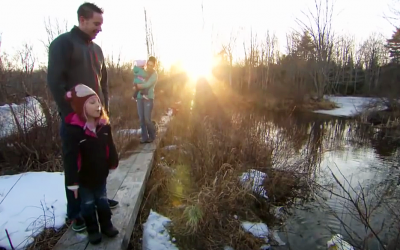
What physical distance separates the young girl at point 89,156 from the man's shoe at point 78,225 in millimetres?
150

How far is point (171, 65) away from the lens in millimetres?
21828

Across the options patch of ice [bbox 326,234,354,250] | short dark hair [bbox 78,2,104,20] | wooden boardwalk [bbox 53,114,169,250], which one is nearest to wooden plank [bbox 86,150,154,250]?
wooden boardwalk [bbox 53,114,169,250]

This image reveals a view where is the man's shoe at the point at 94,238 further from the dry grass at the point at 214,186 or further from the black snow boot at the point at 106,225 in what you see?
the dry grass at the point at 214,186

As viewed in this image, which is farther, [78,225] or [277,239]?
[277,239]

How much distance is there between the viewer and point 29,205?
251 cm

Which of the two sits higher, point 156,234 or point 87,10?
point 87,10

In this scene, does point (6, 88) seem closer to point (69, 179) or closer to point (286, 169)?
point (69, 179)

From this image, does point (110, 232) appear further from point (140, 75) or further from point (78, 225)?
point (140, 75)

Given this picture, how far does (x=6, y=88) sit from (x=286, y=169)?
524 centimetres

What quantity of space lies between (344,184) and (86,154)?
4.99 m

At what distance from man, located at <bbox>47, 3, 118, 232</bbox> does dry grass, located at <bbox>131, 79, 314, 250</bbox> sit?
1296 mm

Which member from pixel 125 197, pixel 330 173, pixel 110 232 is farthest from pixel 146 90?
pixel 330 173

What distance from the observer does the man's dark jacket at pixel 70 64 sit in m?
1.87

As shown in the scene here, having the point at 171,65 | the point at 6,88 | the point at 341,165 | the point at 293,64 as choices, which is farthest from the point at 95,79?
the point at 293,64
